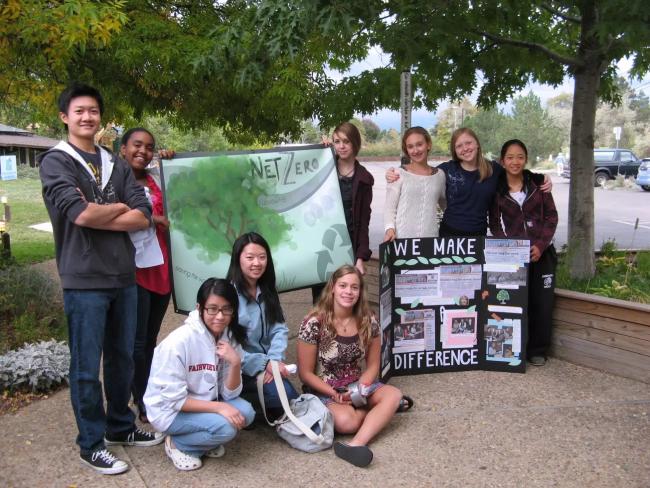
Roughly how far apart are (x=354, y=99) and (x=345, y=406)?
12.4 ft

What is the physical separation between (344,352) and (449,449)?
813 mm

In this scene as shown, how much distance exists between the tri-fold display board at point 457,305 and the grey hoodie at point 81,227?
2.01 meters

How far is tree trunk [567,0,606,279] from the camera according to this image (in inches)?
226

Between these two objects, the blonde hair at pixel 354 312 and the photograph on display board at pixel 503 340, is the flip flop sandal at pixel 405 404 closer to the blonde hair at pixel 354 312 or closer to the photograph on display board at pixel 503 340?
the blonde hair at pixel 354 312

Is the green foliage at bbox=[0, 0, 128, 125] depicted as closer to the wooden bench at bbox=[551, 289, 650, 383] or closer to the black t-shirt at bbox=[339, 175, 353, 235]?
the black t-shirt at bbox=[339, 175, 353, 235]

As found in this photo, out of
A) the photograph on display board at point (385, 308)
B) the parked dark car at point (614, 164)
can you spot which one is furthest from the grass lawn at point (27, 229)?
the parked dark car at point (614, 164)

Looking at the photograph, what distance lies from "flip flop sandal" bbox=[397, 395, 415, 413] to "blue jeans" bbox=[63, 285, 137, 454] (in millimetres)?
1640

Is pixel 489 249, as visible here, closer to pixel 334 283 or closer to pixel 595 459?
pixel 334 283

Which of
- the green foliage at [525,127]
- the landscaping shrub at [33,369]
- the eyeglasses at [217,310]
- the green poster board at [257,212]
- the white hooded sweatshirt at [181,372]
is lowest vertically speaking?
the landscaping shrub at [33,369]

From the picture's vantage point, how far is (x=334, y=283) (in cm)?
393

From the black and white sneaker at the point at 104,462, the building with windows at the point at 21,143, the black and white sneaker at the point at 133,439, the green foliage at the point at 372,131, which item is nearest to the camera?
the black and white sneaker at the point at 104,462

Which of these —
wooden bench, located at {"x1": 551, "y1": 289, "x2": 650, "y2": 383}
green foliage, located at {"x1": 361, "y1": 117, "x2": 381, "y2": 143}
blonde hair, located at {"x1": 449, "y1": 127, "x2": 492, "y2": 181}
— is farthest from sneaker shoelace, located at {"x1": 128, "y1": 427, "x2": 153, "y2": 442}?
green foliage, located at {"x1": 361, "y1": 117, "x2": 381, "y2": 143}

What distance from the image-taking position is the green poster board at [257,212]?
166 inches

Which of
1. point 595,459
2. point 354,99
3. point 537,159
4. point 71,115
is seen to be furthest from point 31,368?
point 537,159
